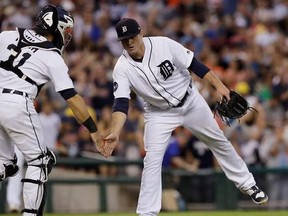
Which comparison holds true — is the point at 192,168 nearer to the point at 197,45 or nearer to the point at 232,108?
the point at 197,45

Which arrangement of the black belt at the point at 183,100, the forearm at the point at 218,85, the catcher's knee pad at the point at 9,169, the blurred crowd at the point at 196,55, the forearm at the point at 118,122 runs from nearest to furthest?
the catcher's knee pad at the point at 9,169 → the forearm at the point at 118,122 → the forearm at the point at 218,85 → the black belt at the point at 183,100 → the blurred crowd at the point at 196,55

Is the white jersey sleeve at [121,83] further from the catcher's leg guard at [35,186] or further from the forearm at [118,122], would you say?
the catcher's leg guard at [35,186]

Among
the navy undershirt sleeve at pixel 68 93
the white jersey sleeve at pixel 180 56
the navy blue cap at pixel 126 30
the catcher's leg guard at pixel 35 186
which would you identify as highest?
the navy blue cap at pixel 126 30

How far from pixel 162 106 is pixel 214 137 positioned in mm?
630

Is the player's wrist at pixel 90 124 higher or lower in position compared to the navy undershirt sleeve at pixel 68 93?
lower

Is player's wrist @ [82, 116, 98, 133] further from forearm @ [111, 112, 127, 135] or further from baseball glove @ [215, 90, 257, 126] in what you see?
baseball glove @ [215, 90, 257, 126]

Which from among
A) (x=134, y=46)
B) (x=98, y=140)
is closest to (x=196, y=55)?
(x=134, y=46)

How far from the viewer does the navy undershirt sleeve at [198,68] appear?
10227 mm

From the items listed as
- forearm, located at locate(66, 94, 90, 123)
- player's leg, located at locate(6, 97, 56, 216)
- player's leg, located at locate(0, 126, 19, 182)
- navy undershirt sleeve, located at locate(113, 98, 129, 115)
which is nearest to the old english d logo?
navy undershirt sleeve, located at locate(113, 98, 129, 115)

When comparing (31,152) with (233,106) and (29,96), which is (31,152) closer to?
(29,96)

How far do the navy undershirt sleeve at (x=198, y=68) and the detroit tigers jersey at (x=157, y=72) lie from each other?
A: 5 centimetres

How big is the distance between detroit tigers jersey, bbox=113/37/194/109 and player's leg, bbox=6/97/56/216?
3.92ft

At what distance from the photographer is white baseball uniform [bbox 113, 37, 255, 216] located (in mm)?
9938

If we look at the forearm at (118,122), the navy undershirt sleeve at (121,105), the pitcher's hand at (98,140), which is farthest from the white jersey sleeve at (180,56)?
the pitcher's hand at (98,140)
